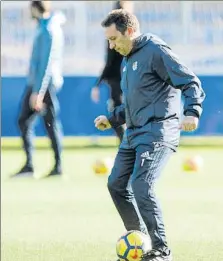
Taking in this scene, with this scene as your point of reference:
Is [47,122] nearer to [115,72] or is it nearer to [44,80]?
[44,80]

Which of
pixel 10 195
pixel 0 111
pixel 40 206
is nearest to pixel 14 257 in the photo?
pixel 40 206

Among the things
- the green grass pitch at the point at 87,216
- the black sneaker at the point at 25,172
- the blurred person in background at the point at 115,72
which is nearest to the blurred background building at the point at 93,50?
the green grass pitch at the point at 87,216

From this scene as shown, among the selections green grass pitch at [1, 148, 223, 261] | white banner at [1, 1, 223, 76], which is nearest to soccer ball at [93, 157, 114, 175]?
green grass pitch at [1, 148, 223, 261]

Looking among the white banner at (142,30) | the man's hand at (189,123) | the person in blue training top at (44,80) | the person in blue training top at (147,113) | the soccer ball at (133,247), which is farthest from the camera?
the white banner at (142,30)

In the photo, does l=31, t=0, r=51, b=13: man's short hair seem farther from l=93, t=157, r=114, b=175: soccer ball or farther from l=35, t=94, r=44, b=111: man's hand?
l=93, t=157, r=114, b=175: soccer ball

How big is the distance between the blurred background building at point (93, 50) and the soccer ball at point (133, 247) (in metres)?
12.4

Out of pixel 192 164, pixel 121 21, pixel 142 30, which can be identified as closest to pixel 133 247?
pixel 121 21

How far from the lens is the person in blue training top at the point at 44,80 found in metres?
12.0

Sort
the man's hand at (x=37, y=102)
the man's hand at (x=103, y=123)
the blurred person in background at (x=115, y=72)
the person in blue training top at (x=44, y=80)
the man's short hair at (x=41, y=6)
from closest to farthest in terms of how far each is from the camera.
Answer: the man's hand at (x=103, y=123), the man's hand at (x=37, y=102), the person in blue training top at (x=44, y=80), the man's short hair at (x=41, y=6), the blurred person in background at (x=115, y=72)

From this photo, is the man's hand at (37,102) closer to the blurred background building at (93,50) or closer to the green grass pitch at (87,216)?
the green grass pitch at (87,216)

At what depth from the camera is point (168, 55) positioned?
6512 mm

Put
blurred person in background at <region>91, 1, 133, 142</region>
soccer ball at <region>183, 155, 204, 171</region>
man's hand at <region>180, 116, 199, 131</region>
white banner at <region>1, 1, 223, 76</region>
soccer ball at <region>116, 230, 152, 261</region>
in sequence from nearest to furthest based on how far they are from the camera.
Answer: man's hand at <region>180, 116, 199, 131</region> < soccer ball at <region>116, 230, 152, 261</region> < blurred person in background at <region>91, 1, 133, 142</region> < soccer ball at <region>183, 155, 204, 171</region> < white banner at <region>1, 1, 223, 76</region>

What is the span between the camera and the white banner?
63.3 feet

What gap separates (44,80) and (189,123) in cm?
599
